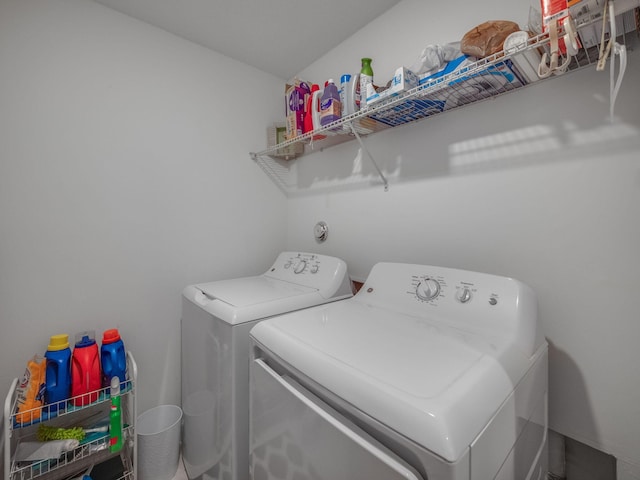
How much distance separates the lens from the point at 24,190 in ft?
4.25

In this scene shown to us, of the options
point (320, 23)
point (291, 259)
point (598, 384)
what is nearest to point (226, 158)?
point (291, 259)

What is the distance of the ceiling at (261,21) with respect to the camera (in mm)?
1495

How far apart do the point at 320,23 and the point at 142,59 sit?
1043mm

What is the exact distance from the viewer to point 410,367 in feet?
2.20

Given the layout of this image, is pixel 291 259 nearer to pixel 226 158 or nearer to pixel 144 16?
pixel 226 158

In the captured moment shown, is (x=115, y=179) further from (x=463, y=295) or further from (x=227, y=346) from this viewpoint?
(x=463, y=295)

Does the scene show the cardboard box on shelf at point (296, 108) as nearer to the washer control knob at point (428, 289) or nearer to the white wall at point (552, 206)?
the white wall at point (552, 206)

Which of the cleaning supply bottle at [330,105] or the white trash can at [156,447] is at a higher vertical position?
the cleaning supply bottle at [330,105]

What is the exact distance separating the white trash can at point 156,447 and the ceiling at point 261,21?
7.36 ft

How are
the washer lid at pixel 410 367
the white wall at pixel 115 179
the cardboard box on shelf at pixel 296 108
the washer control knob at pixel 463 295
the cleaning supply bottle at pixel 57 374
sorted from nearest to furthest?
the washer lid at pixel 410 367 → the washer control knob at pixel 463 295 → the cleaning supply bottle at pixel 57 374 → the white wall at pixel 115 179 → the cardboard box on shelf at pixel 296 108

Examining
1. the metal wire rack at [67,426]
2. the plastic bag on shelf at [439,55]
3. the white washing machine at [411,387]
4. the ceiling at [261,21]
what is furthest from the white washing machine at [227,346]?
the ceiling at [261,21]

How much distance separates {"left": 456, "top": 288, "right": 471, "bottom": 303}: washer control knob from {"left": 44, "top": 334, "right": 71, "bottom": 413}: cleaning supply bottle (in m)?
1.63

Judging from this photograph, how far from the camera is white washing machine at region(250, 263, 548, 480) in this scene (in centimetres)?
53

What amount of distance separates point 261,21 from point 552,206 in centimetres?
174
